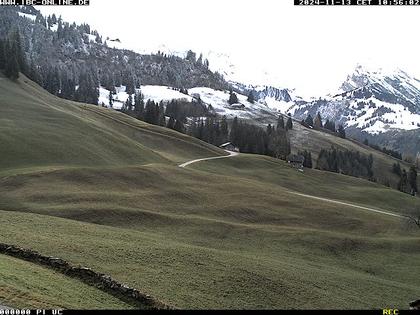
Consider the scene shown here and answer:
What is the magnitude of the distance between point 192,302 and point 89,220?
2748 cm

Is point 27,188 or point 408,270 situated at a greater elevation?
point 27,188

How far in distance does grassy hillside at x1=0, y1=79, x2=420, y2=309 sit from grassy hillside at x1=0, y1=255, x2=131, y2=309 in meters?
1.14

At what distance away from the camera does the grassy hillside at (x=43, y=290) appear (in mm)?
23984

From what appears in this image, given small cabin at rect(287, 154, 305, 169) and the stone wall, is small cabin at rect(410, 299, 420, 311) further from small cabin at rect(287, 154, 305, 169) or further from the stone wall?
small cabin at rect(287, 154, 305, 169)

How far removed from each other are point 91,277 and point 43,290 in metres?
5.69

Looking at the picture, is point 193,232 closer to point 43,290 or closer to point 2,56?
point 43,290

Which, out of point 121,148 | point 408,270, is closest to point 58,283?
point 408,270

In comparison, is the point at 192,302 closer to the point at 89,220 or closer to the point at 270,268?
the point at 270,268

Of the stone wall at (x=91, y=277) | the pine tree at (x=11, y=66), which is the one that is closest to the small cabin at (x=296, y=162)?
the pine tree at (x=11, y=66)

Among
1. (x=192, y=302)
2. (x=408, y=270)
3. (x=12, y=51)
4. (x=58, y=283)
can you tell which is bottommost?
(x=408, y=270)

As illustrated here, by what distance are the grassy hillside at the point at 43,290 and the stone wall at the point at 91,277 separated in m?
0.67

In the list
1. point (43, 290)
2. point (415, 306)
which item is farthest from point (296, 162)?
point (43, 290)

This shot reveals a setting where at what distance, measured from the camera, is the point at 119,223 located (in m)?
58.1

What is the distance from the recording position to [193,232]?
194 feet
